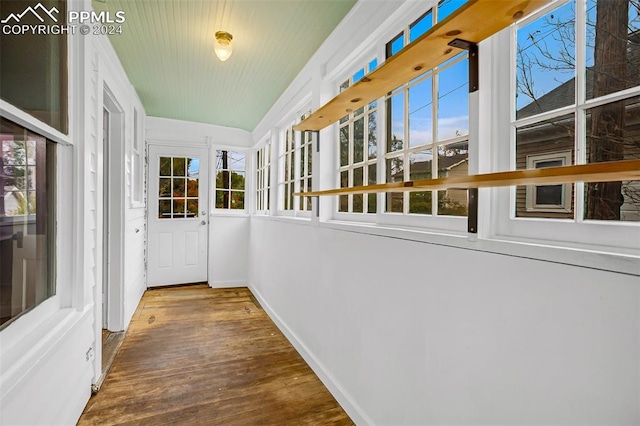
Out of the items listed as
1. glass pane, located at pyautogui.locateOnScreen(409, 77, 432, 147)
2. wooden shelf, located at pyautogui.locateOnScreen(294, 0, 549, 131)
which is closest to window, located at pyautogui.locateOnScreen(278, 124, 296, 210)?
wooden shelf, located at pyautogui.locateOnScreen(294, 0, 549, 131)

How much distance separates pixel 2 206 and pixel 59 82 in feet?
2.35

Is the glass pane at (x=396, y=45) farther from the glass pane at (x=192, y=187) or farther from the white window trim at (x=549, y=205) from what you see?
the glass pane at (x=192, y=187)

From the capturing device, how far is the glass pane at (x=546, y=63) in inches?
34.5

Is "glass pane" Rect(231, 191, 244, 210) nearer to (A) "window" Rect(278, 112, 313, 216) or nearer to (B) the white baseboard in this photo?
(A) "window" Rect(278, 112, 313, 216)

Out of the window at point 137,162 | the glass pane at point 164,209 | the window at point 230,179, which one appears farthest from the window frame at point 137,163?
the window at point 230,179

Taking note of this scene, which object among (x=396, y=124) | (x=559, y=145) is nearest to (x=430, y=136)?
(x=396, y=124)

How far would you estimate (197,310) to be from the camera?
3.52 meters

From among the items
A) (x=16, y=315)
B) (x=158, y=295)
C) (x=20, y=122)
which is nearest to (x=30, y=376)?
(x=16, y=315)

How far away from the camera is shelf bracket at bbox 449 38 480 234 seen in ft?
3.40

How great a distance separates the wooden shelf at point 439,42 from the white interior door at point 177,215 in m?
3.47

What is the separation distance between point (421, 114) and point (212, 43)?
1633mm

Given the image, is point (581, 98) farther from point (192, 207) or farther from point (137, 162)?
point (192, 207)

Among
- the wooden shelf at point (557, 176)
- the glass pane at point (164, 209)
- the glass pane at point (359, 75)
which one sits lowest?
the glass pane at point (164, 209)

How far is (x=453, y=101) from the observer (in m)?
1.26
